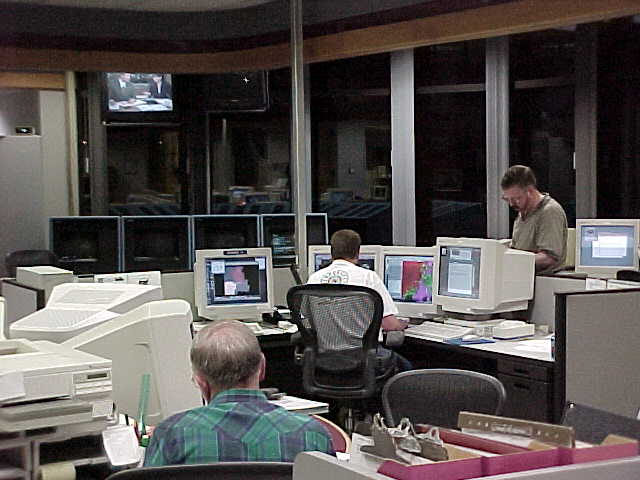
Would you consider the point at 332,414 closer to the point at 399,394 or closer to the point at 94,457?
the point at 399,394

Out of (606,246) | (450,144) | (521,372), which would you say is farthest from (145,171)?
(521,372)

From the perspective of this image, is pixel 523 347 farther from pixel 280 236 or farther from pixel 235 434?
pixel 235 434

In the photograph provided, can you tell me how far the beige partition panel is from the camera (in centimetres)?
367

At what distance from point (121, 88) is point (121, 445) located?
23.1 feet

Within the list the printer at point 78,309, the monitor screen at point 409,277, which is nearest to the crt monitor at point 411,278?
the monitor screen at point 409,277

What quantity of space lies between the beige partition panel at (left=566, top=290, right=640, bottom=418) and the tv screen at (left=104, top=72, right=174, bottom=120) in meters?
6.30

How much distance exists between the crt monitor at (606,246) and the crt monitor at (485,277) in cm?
189

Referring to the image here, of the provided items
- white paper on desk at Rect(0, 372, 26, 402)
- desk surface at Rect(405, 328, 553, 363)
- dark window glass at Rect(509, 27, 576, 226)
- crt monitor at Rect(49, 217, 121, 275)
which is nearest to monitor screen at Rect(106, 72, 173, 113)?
crt monitor at Rect(49, 217, 121, 275)

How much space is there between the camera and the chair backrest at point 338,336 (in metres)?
4.87

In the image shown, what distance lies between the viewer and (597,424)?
140cm

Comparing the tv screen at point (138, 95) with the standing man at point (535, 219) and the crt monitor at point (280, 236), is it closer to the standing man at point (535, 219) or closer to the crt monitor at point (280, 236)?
the crt monitor at point (280, 236)

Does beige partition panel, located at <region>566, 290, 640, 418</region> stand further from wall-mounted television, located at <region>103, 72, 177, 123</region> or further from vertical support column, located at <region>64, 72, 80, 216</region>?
vertical support column, located at <region>64, 72, 80, 216</region>

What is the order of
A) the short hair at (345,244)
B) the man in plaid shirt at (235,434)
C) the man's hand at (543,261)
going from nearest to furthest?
the man in plaid shirt at (235,434), the short hair at (345,244), the man's hand at (543,261)

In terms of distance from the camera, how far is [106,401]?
2420 mm
